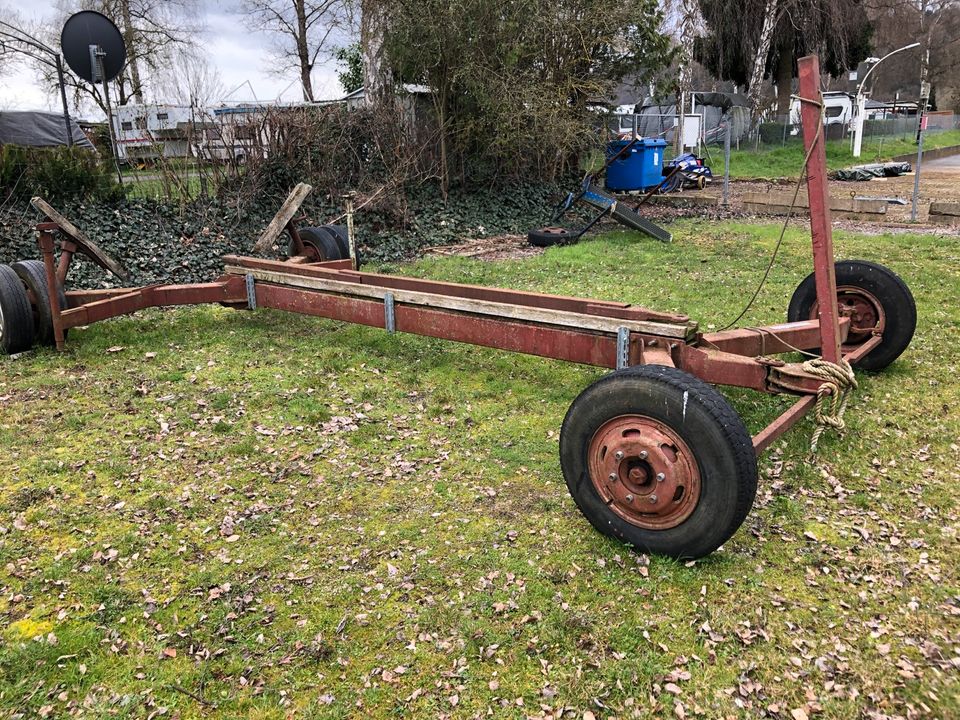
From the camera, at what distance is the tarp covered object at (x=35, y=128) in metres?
17.7

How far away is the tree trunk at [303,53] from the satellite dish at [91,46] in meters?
17.0

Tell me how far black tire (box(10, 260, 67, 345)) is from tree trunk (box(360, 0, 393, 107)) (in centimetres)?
856

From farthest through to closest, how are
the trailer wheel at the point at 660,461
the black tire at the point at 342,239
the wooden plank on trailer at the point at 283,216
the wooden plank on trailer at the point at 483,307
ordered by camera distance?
the black tire at the point at 342,239 → the wooden plank on trailer at the point at 283,216 → the wooden plank on trailer at the point at 483,307 → the trailer wheel at the point at 660,461

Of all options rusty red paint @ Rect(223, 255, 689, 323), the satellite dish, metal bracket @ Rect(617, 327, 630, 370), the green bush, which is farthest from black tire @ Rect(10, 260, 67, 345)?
metal bracket @ Rect(617, 327, 630, 370)

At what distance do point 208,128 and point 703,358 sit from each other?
1010cm

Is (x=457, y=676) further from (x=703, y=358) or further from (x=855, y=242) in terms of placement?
(x=855, y=242)

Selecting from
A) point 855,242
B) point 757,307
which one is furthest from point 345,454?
point 855,242

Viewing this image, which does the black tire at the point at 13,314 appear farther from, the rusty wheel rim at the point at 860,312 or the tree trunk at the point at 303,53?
the tree trunk at the point at 303,53

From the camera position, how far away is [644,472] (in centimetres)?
330

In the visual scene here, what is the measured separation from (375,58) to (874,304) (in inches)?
451

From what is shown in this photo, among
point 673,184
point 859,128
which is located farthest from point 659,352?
point 859,128

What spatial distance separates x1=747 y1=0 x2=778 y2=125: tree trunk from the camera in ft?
83.9

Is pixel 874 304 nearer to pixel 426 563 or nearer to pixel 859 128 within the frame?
pixel 426 563

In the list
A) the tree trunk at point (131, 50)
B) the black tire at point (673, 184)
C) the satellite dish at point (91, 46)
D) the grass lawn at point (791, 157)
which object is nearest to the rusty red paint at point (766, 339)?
the satellite dish at point (91, 46)
